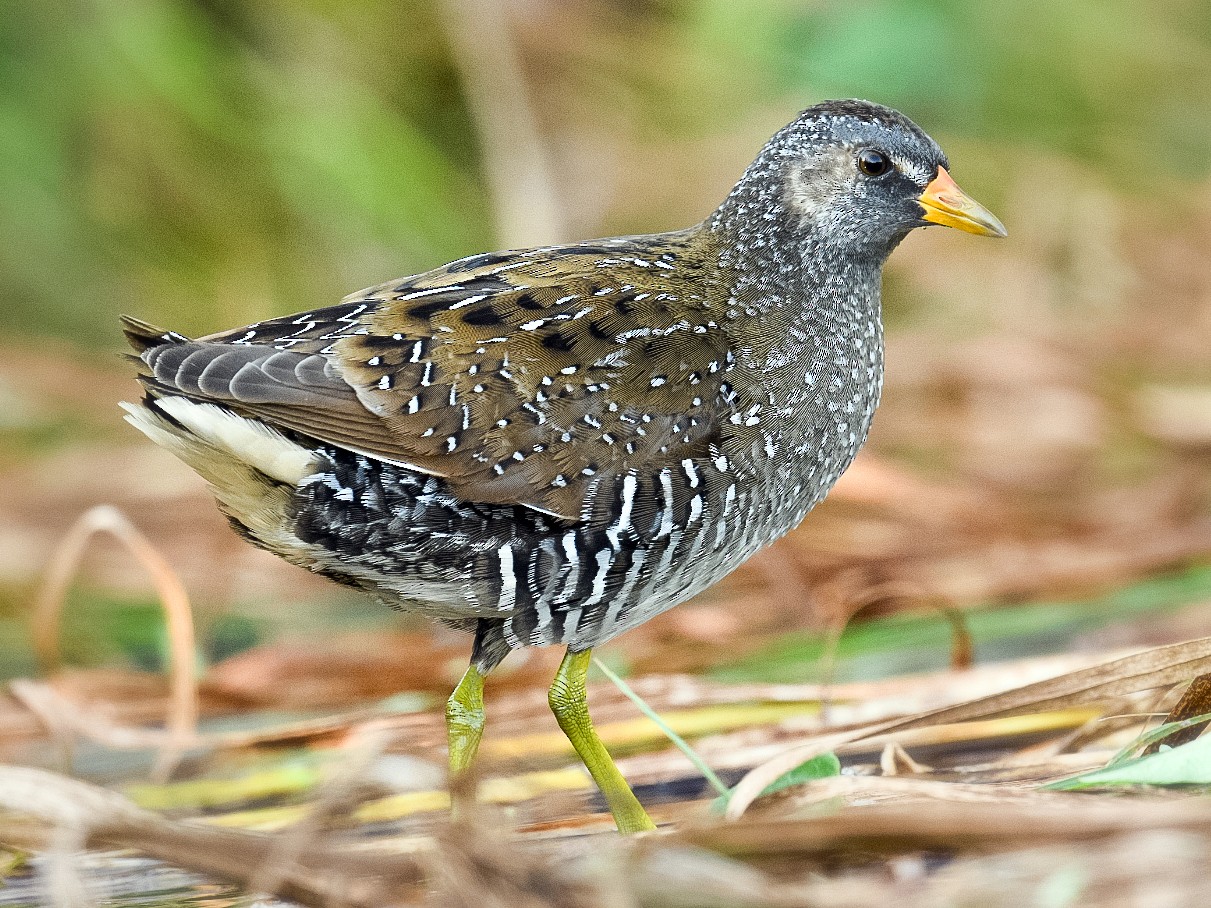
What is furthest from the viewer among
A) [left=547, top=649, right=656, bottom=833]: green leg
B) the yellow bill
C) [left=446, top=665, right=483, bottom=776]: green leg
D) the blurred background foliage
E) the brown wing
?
the blurred background foliage

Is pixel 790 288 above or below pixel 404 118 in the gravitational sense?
below

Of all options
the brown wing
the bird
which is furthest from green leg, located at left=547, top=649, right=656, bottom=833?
the brown wing

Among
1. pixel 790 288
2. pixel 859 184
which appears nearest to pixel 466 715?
pixel 790 288

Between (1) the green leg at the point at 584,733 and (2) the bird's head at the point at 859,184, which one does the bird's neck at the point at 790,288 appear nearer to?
(2) the bird's head at the point at 859,184

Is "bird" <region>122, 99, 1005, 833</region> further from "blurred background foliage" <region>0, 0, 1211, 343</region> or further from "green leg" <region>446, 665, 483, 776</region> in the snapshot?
"blurred background foliage" <region>0, 0, 1211, 343</region>

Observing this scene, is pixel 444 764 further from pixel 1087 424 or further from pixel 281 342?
pixel 1087 424

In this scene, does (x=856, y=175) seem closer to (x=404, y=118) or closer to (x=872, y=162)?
(x=872, y=162)

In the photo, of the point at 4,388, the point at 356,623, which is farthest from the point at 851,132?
the point at 4,388
